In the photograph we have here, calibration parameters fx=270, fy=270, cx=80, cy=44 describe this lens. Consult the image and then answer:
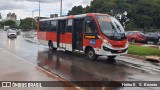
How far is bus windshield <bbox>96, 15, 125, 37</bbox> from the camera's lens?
1599 centimetres

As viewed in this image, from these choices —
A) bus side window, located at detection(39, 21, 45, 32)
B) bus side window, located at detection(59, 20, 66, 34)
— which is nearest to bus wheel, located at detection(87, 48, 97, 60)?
bus side window, located at detection(59, 20, 66, 34)

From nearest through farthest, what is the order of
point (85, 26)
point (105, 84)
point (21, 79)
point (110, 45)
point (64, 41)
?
1. point (105, 84)
2. point (21, 79)
3. point (110, 45)
4. point (85, 26)
5. point (64, 41)

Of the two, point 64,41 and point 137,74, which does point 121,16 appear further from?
point 137,74

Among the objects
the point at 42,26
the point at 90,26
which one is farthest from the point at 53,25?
the point at 90,26

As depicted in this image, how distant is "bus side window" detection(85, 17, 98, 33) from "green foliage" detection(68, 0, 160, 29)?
49012 mm

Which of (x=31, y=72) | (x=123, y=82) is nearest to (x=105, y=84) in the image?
(x=123, y=82)

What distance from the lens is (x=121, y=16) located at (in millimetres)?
69812

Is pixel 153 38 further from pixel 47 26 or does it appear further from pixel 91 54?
pixel 91 54

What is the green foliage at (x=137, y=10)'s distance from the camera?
6619 cm

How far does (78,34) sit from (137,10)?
2065 inches

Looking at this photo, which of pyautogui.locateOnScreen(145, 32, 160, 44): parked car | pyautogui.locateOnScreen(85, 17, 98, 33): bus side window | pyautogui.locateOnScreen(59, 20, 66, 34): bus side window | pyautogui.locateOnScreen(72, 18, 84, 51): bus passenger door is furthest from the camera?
pyautogui.locateOnScreen(145, 32, 160, 44): parked car

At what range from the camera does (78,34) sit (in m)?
18.7

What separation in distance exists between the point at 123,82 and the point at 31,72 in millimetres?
4283

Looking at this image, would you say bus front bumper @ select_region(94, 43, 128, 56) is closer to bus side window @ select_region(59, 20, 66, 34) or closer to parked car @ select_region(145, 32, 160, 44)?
bus side window @ select_region(59, 20, 66, 34)
